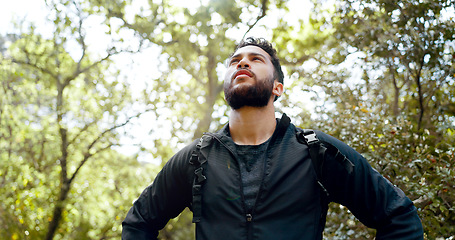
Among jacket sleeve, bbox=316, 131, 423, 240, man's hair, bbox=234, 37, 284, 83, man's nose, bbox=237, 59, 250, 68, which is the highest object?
man's hair, bbox=234, 37, 284, 83

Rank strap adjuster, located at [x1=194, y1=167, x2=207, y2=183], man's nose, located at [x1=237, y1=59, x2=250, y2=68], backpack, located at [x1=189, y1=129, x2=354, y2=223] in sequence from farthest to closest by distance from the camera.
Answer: man's nose, located at [x1=237, y1=59, x2=250, y2=68] < strap adjuster, located at [x1=194, y1=167, x2=207, y2=183] < backpack, located at [x1=189, y1=129, x2=354, y2=223]

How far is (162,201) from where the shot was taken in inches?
92.0

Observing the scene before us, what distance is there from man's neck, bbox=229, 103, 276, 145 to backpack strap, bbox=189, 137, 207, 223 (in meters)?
0.29

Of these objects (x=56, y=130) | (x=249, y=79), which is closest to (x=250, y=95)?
(x=249, y=79)

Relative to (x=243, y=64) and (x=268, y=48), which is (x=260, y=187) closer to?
(x=243, y=64)

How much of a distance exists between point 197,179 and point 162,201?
1.17 ft

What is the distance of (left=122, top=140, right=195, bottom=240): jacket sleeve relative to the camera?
2.28 m

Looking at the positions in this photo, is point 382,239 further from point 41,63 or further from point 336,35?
point 41,63

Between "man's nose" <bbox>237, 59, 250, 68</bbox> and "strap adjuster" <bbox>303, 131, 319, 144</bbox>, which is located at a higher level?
"man's nose" <bbox>237, 59, 250, 68</bbox>

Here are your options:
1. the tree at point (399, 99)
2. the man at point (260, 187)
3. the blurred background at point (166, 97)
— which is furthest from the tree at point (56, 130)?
the man at point (260, 187)

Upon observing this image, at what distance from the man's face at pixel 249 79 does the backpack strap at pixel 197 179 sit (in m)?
0.42

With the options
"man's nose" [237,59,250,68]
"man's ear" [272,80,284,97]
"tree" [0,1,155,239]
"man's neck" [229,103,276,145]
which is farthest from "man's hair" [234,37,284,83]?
"tree" [0,1,155,239]

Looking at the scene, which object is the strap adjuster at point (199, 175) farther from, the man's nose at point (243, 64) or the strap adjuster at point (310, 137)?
the man's nose at point (243, 64)

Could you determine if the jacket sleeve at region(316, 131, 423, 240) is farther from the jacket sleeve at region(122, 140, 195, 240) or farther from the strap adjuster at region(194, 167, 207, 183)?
the jacket sleeve at region(122, 140, 195, 240)
